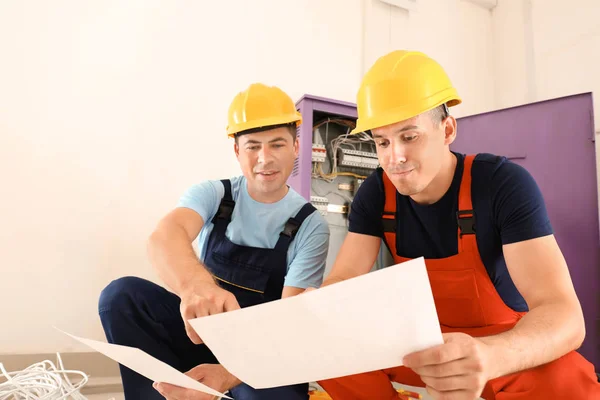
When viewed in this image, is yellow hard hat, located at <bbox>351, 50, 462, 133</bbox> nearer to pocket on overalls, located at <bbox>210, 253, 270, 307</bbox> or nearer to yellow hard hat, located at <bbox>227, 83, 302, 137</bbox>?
yellow hard hat, located at <bbox>227, 83, 302, 137</bbox>

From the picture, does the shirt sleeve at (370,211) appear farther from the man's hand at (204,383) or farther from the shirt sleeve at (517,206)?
the man's hand at (204,383)

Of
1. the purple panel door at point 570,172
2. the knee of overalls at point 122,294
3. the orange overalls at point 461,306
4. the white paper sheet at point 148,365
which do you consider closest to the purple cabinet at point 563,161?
the purple panel door at point 570,172

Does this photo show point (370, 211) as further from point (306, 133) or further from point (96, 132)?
point (96, 132)

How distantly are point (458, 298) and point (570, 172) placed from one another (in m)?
1.25

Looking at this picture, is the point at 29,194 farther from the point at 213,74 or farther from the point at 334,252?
the point at 334,252

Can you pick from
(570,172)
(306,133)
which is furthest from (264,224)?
(570,172)

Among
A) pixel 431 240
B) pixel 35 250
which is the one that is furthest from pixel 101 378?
pixel 431 240

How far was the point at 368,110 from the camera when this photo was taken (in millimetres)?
995

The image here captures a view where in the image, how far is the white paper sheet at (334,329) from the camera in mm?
485

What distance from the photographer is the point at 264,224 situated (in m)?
1.28

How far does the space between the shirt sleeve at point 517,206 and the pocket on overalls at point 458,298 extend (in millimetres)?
157

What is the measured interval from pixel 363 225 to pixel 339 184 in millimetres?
1301

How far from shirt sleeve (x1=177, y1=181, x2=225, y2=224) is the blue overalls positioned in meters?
0.02

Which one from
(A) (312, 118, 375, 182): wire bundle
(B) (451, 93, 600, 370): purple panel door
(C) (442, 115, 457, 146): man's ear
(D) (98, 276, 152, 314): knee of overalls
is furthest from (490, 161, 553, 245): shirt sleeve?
(A) (312, 118, 375, 182): wire bundle
